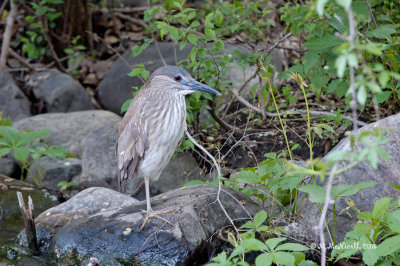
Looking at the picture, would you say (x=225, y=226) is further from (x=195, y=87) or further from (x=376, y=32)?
(x=376, y=32)

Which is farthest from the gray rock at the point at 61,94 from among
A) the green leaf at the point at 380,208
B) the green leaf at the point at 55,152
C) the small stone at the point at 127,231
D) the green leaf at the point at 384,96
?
the green leaf at the point at 380,208

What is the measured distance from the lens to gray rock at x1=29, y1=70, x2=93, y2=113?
7.65 meters

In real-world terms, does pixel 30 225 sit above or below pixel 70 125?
above

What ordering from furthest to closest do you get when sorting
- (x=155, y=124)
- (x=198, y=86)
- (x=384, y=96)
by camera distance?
(x=384, y=96)
(x=198, y=86)
(x=155, y=124)

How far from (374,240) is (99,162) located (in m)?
3.41

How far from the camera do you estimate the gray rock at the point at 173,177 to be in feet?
18.9

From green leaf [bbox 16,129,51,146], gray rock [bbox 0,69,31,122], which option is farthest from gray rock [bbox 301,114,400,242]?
gray rock [bbox 0,69,31,122]

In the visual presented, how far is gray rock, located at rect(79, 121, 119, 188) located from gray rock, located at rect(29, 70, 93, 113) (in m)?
→ 1.77

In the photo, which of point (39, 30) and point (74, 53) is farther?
point (74, 53)

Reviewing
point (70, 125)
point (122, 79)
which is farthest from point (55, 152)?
point (122, 79)

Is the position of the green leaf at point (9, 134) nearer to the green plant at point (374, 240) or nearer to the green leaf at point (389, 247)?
the green plant at point (374, 240)

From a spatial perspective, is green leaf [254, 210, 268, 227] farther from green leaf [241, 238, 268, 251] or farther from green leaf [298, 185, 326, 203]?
green leaf [241, 238, 268, 251]

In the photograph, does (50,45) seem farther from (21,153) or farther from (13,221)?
(13,221)

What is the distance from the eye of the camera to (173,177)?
5.80m
